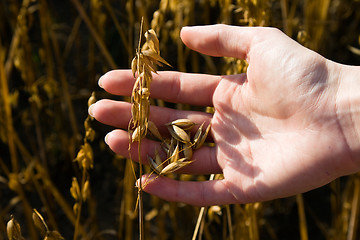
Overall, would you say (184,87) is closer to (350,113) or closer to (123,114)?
(123,114)

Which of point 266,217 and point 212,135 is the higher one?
point 212,135

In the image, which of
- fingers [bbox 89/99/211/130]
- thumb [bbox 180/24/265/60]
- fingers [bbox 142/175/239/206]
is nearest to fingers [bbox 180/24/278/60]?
thumb [bbox 180/24/265/60]

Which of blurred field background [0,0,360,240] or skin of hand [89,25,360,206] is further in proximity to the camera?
blurred field background [0,0,360,240]

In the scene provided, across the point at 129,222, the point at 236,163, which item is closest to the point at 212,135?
the point at 236,163

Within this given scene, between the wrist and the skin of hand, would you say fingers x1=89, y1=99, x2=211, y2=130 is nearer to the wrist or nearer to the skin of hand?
the skin of hand

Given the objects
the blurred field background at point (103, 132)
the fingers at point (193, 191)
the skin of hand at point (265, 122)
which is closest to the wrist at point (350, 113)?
the skin of hand at point (265, 122)

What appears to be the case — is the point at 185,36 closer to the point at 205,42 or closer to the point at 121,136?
the point at 205,42
